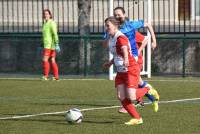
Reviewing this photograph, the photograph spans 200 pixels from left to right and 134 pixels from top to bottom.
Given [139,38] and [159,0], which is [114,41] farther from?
[159,0]

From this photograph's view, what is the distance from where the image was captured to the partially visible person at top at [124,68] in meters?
12.2

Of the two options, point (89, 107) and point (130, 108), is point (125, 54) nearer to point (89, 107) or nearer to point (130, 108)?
point (130, 108)

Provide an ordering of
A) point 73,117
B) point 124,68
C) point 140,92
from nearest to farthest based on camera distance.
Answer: point 73,117
point 124,68
point 140,92

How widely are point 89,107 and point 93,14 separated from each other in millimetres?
13683

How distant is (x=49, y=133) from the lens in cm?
1121

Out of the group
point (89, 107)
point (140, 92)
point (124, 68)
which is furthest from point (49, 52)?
point (124, 68)

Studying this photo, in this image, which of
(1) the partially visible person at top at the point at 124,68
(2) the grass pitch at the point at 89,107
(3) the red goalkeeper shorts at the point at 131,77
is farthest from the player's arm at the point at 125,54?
(2) the grass pitch at the point at 89,107

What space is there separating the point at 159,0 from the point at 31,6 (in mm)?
4973

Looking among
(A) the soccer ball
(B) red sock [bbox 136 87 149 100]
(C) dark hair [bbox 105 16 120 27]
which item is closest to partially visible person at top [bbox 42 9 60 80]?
(B) red sock [bbox 136 87 149 100]

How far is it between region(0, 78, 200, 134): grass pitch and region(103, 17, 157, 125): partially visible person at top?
0.32 m

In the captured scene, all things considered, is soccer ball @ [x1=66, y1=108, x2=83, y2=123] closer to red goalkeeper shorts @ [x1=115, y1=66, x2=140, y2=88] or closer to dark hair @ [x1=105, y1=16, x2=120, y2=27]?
red goalkeeper shorts @ [x1=115, y1=66, x2=140, y2=88]

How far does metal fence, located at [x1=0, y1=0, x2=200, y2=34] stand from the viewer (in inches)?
1064

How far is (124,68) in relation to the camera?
12367mm

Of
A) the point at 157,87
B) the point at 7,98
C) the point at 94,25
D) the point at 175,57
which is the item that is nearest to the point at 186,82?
the point at 157,87
